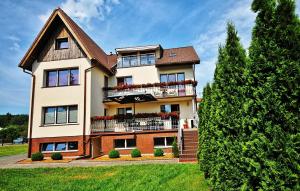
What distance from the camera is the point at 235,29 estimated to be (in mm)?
5809

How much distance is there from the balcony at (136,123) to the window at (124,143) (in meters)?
0.91

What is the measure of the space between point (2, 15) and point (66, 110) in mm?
9717

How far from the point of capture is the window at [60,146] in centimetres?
1984

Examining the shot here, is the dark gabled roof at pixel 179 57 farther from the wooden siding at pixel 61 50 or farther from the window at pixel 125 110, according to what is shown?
the wooden siding at pixel 61 50

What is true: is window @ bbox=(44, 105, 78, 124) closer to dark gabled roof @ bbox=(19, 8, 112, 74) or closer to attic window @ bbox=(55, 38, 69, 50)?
dark gabled roof @ bbox=(19, 8, 112, 74)

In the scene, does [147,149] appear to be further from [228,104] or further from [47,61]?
[228,104]

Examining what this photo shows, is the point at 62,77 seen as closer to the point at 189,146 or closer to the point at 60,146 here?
the point at 60,146

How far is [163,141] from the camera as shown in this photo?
19.6 m

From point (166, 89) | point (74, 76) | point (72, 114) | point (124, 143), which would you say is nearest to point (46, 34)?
point (74, 76)

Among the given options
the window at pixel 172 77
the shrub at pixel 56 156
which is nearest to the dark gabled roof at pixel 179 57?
the window at pixel 172 77

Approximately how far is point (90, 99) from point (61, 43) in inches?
240

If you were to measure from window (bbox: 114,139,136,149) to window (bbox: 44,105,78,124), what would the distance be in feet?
13.0

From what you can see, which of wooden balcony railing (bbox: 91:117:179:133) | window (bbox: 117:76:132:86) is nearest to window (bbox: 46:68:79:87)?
wooden balcony railing (bbox: 91:117:179:133)

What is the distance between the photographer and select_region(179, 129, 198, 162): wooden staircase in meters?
14.0
